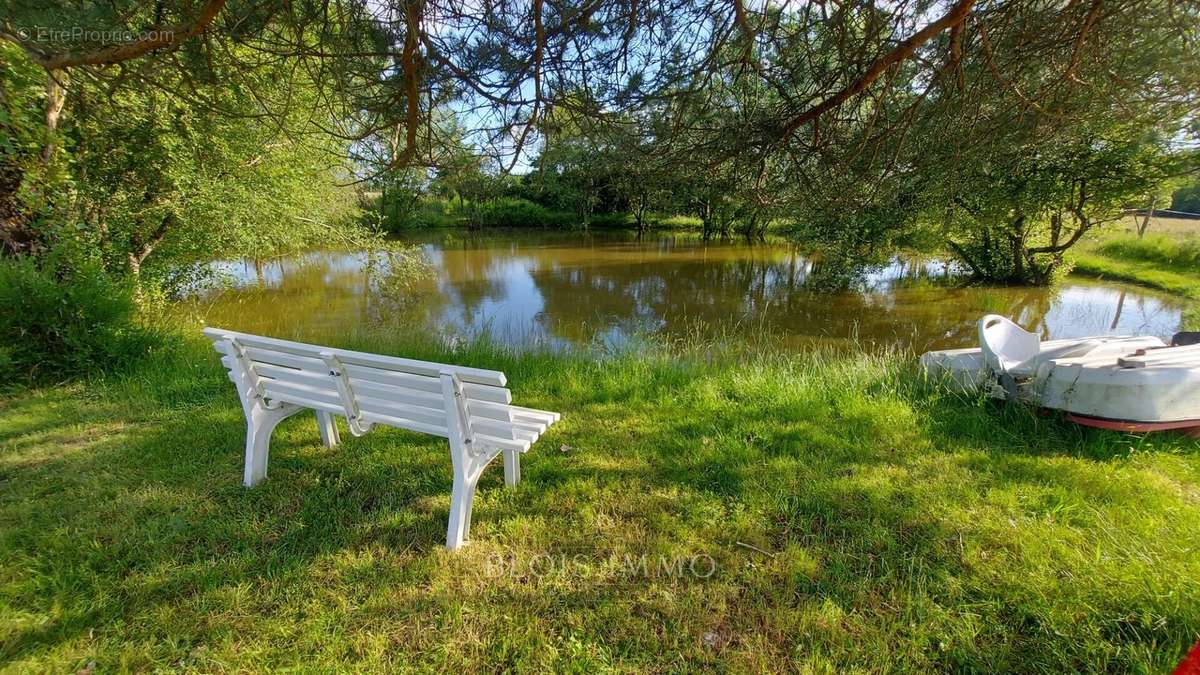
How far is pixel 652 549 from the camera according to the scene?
2004mm

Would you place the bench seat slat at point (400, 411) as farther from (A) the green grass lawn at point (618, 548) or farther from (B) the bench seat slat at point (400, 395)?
(A) the green grass lawn at point (618, 548)

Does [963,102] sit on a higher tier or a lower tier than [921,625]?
higher

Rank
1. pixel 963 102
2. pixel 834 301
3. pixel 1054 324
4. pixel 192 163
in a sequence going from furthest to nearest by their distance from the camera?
pixel 834 301, pixel 1054 324, pixel 192 163, pixel 963 102

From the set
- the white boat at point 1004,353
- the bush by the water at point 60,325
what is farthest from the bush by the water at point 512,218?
the white boat at point 1004,353

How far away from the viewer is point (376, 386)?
212 centimetres

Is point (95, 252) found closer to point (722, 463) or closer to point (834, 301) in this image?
point (722, 463)

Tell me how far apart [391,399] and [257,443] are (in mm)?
898

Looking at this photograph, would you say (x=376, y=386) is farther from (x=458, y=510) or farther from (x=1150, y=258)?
(x=1150, y=258)

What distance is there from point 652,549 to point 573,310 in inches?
364

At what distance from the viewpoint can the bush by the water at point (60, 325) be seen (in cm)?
361

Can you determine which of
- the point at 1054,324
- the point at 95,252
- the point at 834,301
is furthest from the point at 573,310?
the point at 1054,324

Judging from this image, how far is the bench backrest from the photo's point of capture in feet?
6.24

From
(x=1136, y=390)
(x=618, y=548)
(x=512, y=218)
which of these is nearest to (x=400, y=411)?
(x=618, y=548)

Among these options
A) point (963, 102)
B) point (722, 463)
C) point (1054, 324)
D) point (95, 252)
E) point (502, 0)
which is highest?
point (502, 0)
